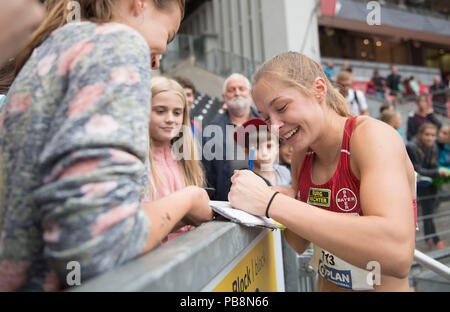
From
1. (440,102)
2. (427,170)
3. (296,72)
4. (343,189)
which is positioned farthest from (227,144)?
(440,102)

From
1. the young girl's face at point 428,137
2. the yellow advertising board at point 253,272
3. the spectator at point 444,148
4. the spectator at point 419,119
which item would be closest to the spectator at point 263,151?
the yellow advertising board at point 253,272

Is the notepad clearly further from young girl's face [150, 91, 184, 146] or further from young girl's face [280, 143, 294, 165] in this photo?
young girl's face [280, 143, 294, 165]

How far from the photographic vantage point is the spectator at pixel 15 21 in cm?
61

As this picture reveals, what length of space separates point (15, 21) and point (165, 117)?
1398mm

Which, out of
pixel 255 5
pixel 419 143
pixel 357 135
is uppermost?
pixel 255 5

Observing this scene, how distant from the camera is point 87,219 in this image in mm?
551

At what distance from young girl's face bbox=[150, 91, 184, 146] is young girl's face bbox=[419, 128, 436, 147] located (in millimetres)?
3658

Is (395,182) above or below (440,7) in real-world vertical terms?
below

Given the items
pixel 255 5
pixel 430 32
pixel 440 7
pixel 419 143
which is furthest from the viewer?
pixel 440 7

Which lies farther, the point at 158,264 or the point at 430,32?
the point at 430,32

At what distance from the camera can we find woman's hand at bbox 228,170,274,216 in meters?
1.11

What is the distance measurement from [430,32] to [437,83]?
280 inches

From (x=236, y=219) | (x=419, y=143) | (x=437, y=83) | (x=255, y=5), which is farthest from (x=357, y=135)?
(x=255, y=5)
